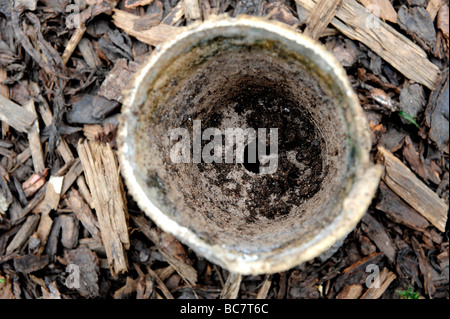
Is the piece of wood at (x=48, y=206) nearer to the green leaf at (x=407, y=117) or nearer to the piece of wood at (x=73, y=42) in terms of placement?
the piece of wood at (x=73, y=42)

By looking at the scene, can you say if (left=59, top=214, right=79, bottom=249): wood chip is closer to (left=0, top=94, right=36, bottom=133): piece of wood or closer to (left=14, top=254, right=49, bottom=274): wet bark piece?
(left=14, top=254, right=49, bottom=274): wet bark piece

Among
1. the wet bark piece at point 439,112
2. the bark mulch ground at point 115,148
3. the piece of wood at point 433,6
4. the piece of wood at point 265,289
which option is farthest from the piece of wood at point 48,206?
the piece of wood at point 433,6

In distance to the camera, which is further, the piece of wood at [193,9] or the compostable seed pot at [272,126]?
the piece of wood at [193,9]

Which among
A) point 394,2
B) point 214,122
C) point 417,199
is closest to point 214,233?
point 214,122

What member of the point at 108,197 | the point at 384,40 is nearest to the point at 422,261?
the point at 384,40

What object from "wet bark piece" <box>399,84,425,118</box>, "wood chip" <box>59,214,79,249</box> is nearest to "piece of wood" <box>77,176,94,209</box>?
"wood chip" <box>59,214,79,249</box>
